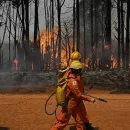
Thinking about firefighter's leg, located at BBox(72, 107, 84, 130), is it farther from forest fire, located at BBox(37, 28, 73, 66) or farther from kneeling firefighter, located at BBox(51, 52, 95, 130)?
forest fire, located at BBox(37, 28, 73, 66)

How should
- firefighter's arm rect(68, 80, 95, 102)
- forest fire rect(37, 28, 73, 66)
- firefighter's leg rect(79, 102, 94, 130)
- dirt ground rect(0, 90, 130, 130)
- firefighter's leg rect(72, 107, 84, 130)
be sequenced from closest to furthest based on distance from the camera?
firefighter's arm rect(68, 80, 95, 102) → firefighter's leg rect(72, 107, 84, 130) → firefighter's leg rect(79, 102, 94, 130) → dirt ground rect(0, 90, 130, 130) → forest fire rect(37, 28, 73, 66)

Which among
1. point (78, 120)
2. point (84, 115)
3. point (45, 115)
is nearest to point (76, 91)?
point (78, 120)

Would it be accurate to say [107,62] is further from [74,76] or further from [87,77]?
[74,76]

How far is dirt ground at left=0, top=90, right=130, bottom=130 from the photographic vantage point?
33.0 feet

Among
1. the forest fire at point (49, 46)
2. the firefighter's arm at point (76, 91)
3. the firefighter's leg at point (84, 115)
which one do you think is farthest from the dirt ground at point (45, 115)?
the forest fire at point (49, 46)

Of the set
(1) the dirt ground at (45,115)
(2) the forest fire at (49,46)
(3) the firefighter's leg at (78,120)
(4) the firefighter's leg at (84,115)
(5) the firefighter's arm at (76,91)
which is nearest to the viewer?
(5) the firefighter's arm at (76,91)

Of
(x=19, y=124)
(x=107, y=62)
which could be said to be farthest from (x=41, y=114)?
(x=107, y=62)

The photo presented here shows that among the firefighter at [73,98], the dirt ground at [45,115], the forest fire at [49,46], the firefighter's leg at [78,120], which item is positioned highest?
the forest fire at [49,46]

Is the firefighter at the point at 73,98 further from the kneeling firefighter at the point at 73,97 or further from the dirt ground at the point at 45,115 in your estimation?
the dirt ground at the point at 45,115

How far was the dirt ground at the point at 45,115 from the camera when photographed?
10.1 m

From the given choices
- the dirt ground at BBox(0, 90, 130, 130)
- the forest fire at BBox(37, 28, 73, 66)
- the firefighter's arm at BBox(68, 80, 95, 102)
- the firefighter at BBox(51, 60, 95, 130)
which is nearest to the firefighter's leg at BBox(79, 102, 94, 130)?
the firefighter at BBox(51, 60, 95, 130)

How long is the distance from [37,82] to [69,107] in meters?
16.2

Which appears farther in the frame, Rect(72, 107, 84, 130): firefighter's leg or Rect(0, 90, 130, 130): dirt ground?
Rect(0, 90, 130, 130): dirt ground

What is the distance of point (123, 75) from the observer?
2297 cm
